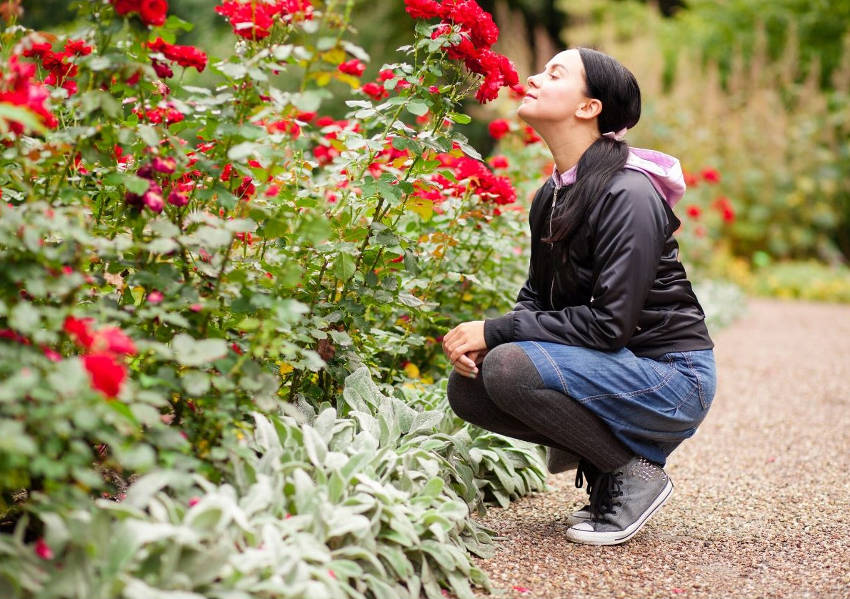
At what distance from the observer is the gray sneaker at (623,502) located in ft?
7.55

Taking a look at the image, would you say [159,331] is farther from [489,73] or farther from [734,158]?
[734,158]

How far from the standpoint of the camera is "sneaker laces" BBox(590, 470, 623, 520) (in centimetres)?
232

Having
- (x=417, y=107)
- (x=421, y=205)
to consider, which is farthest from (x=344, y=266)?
(x=417, y=107)

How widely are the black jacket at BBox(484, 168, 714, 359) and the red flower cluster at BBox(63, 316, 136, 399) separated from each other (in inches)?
43.7

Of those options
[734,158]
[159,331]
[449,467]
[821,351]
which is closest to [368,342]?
[449,467]

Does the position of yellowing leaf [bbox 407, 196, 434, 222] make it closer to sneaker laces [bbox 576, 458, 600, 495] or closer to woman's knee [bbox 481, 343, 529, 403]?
woman's knee [bbox 481, 343, 529, 403]

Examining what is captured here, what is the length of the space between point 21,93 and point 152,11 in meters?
0.33

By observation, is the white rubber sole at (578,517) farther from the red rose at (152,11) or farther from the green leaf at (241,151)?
the red rose at (152,11)

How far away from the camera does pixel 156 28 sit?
188 centimetres

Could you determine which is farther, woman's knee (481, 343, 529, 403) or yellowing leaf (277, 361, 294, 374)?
yellowing leaf (277, 361, 294, 374)

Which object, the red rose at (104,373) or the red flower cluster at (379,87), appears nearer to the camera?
the red rose at (104,373)

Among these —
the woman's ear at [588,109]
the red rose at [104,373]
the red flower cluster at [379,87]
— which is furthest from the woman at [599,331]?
the red rose at [104,373]

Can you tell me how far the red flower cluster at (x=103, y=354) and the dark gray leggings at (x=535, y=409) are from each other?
1019 mm

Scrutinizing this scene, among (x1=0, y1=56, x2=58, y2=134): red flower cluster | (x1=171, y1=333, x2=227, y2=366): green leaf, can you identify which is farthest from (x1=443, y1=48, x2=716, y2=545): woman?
(x1=0, y1=56, x2=58, y2=134): red flower cluster
